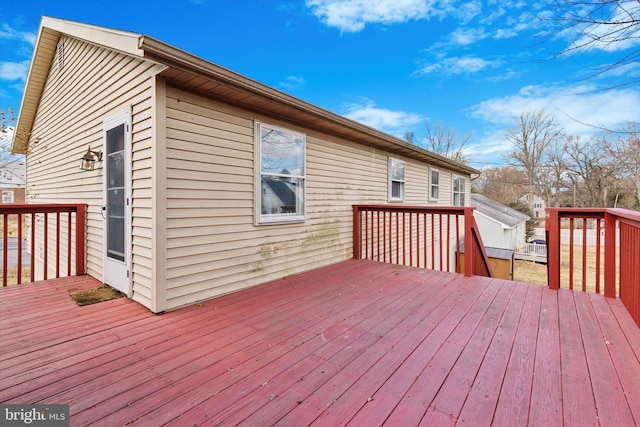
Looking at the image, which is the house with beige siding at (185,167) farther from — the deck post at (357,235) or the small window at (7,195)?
the small window at (7,195)

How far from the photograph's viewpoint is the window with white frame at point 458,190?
34.2ft

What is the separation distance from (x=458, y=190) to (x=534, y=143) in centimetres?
1658

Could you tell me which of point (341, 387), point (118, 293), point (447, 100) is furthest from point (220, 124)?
point (447, 100)

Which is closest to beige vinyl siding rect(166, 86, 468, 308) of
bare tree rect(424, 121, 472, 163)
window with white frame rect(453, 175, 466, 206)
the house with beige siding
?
the house with beige siding

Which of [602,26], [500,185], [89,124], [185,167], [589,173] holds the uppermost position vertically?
[589,173]

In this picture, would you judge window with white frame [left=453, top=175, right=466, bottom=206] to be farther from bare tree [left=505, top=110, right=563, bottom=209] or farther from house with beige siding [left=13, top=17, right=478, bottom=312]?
bare tree [left=505, top=110, right=563, bottom=209]

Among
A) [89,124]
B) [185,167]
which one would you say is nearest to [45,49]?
[89,124]

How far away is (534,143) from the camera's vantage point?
2198 cm

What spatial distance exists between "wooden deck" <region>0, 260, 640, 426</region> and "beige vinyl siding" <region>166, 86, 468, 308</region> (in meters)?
0.39

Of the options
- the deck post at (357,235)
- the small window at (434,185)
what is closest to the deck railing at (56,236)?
the deck post at (357,235)

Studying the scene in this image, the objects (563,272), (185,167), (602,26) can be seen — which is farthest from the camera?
(563,272)

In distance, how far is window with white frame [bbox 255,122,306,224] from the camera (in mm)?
3789

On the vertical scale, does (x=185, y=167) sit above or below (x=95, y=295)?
above

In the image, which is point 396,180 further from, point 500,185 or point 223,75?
point 500,185
